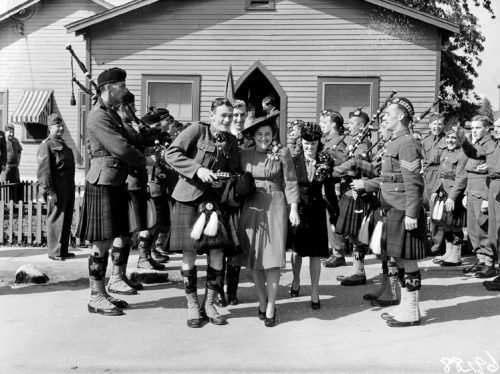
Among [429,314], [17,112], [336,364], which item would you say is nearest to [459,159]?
[429,314]

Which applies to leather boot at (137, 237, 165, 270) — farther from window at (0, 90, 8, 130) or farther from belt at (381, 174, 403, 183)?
window at (0, 90, 8, 130)

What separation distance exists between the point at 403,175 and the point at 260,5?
31.9 feet

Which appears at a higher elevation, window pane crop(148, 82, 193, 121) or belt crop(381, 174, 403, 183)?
window pane crop(148, 82, 193, 121)

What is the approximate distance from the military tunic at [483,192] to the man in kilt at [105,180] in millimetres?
4150

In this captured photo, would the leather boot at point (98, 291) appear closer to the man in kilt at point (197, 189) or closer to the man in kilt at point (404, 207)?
the man in kilt at point (197, 189)

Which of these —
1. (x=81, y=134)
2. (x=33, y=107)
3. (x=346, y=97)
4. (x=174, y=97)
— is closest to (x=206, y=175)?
(x=346, y=97)

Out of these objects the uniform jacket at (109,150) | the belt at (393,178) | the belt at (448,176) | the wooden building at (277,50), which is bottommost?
the belt at (448,176)

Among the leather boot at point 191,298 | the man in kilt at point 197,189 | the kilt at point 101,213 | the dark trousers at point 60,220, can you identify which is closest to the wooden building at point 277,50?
the dark trousers at point 60,220

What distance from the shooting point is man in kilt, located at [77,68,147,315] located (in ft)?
19.5

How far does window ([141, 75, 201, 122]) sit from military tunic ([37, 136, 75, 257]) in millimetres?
5589

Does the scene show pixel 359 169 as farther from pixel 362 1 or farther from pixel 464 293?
pixel 362 1
